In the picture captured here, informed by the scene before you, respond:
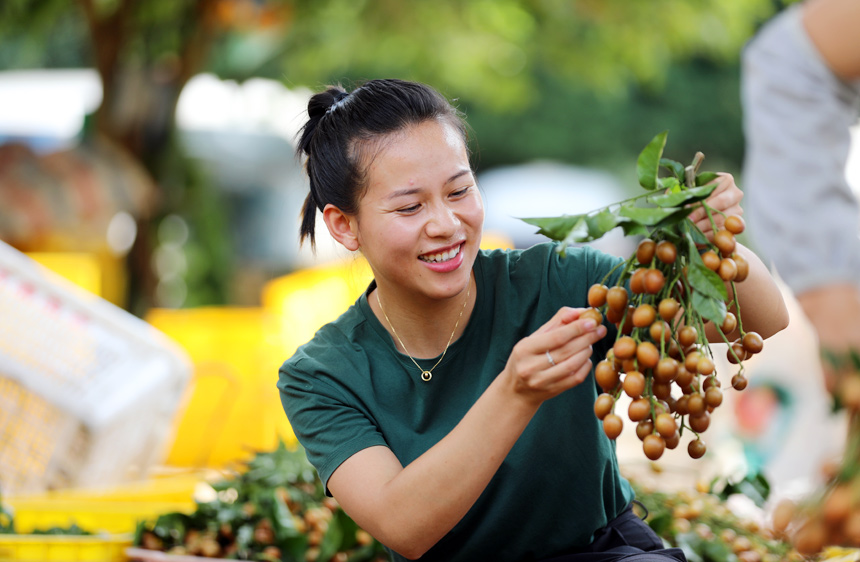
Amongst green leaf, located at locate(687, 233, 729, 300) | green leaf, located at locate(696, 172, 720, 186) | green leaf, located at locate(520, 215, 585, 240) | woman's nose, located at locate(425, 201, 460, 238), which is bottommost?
green leaf, located at locate(687, 233, 729, 300)

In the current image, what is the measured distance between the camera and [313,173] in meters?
1.90

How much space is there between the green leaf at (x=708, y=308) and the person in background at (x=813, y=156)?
0.78 m

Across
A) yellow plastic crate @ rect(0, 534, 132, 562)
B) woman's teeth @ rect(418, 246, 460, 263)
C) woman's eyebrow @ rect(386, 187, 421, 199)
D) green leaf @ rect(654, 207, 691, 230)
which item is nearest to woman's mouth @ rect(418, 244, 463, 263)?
woman's teeth @ rect(418, 246, 460, 263)

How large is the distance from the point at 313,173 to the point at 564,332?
2.73 feet

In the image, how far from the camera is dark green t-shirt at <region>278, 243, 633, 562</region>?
5.57 feet

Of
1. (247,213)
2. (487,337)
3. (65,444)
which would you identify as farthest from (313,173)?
(247,213)

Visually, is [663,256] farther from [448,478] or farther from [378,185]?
[378,185]

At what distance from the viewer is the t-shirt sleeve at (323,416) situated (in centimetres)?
160

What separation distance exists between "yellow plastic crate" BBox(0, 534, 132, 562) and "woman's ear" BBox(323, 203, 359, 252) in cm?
100

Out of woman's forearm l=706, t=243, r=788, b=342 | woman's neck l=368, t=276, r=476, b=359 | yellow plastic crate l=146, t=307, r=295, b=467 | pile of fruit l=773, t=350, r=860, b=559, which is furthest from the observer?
yellow plastic crate l=146, t=307, r=295, b=467

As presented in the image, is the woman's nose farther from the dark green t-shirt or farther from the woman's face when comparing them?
the dark green t-shirt

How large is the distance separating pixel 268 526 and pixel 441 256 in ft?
3.52

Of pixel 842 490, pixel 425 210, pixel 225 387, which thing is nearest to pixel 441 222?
pixel 425 210

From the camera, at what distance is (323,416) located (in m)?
1.66
